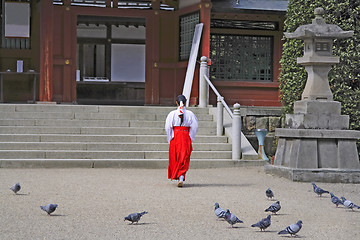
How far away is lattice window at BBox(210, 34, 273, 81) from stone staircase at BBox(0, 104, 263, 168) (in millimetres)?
3102

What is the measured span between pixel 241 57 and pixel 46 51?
17.3 ft

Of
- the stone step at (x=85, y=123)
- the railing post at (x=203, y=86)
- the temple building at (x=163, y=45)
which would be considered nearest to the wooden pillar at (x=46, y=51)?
the temple building at (x=163, y=45)

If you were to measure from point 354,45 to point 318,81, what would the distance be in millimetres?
2430

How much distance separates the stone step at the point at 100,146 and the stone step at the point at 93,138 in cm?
31

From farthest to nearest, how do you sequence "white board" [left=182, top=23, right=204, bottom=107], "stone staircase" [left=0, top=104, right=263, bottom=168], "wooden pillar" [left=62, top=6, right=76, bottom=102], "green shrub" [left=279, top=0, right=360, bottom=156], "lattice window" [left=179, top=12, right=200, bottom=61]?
1. "wooden pillar" [left=62, top=6, right=76, bottom=102]
2. "lattice window" [left=179, top=12, right=200, bottom=61]
3. "white board" [left=182, top=23, right=204, bottom=107]
4. "green shrub" [left=279, top=0, right=360, bottom=156]
5. "stone staircase" [left=0, top=104, right=263, bottom=168]

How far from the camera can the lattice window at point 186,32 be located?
693 inches

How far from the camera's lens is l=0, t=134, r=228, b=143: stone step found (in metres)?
13.6

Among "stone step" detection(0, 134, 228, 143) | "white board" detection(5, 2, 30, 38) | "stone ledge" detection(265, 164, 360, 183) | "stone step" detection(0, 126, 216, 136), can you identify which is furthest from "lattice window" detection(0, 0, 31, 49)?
"stone ledge" detection(265, 164, 360, 183)

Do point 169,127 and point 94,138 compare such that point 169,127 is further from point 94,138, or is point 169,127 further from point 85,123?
point 85,123

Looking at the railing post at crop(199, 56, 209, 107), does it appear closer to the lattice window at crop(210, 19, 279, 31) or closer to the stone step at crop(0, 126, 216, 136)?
the stone step at crop(0, 126, 216, 136)

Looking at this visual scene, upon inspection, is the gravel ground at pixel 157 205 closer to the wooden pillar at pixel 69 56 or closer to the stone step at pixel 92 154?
the stone step at pixel 92 154

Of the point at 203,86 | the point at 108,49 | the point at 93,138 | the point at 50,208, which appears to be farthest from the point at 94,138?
the point at 108,49

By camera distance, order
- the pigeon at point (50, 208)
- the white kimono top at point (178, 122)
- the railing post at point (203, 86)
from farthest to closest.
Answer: the railing post at point (203, 86) → the white kimono top at point (178, 122) → the pigeon at point (50, 208)

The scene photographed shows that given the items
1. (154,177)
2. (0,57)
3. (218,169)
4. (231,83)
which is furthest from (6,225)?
(0,57)
